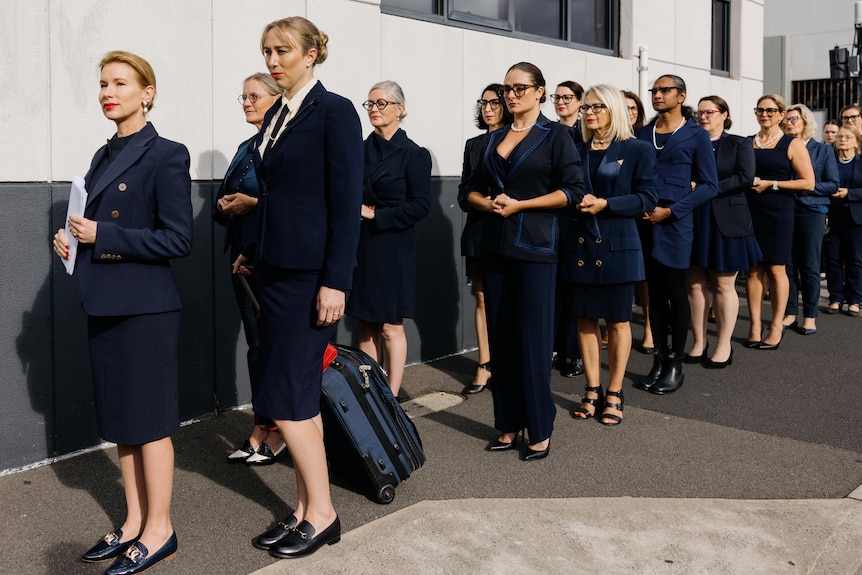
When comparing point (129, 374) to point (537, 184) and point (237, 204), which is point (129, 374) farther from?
point (537, 184)

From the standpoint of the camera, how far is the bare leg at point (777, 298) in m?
7.98

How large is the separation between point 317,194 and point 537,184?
63.2 inches

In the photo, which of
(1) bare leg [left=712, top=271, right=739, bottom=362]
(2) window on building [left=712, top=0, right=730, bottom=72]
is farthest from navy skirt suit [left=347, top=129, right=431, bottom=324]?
(2) window on building [left=712, top=0, right=730, bottom=72]

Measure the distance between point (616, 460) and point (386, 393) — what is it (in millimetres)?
1363

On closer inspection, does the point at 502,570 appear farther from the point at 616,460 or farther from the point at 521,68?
the point at 521,68

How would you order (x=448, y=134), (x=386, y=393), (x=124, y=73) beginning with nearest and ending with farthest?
(x=124, y=73)
(x=386, y=393)
(x=448, y=134)

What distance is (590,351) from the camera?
579cm

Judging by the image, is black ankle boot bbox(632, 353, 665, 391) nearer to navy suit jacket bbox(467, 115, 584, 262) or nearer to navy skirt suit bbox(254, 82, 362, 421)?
navy suit jacket bbox(467, 115, 584, 262)

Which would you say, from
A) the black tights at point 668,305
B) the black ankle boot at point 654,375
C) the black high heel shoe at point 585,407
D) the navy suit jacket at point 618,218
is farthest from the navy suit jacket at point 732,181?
the black high heel shoe at point 585,407

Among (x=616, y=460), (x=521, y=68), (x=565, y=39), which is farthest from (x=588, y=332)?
(x=565, y=39)

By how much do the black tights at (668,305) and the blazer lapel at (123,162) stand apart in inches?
154

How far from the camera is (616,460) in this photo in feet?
16.2

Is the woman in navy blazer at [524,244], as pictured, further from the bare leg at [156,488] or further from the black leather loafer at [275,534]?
the bare leg at [156,488]

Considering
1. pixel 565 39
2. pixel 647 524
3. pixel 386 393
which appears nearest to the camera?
→ pixel 647 524
